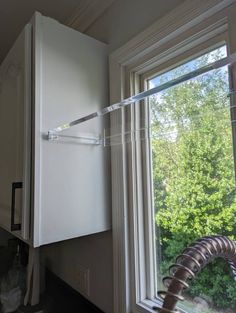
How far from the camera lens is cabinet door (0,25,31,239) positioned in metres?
0.91

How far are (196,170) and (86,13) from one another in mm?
1066

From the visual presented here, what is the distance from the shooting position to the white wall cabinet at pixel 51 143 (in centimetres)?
90

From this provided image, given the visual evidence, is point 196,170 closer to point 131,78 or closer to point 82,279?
point 131,78

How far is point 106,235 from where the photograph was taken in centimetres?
111

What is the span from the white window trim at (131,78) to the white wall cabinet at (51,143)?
0.22 feet

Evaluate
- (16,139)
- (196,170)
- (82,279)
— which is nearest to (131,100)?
(196,170)

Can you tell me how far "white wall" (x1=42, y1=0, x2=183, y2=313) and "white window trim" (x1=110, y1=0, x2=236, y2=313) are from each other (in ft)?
0.23

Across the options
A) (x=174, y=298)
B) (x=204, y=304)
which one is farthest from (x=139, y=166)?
(x=174, y=298)

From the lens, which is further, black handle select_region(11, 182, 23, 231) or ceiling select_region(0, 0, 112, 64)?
ceiling select_region(0, 0, 112, 64)

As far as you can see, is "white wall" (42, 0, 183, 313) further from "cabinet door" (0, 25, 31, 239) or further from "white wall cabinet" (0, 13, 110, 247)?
"cabinet door" (0, 25, 31, 239)

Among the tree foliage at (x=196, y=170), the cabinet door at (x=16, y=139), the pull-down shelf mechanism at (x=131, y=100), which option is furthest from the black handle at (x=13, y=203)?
the tree foliage at (x=196, y=170)

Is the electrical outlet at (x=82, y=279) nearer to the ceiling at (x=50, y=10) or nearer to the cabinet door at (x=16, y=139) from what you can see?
the cabinet door at (x=16, y=139)

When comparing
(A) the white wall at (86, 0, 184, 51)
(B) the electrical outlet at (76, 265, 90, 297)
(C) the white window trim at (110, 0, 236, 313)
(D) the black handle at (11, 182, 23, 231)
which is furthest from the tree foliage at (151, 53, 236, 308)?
(D) the black handle at (11, 182, 23, 231)

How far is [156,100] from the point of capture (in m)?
1.02
